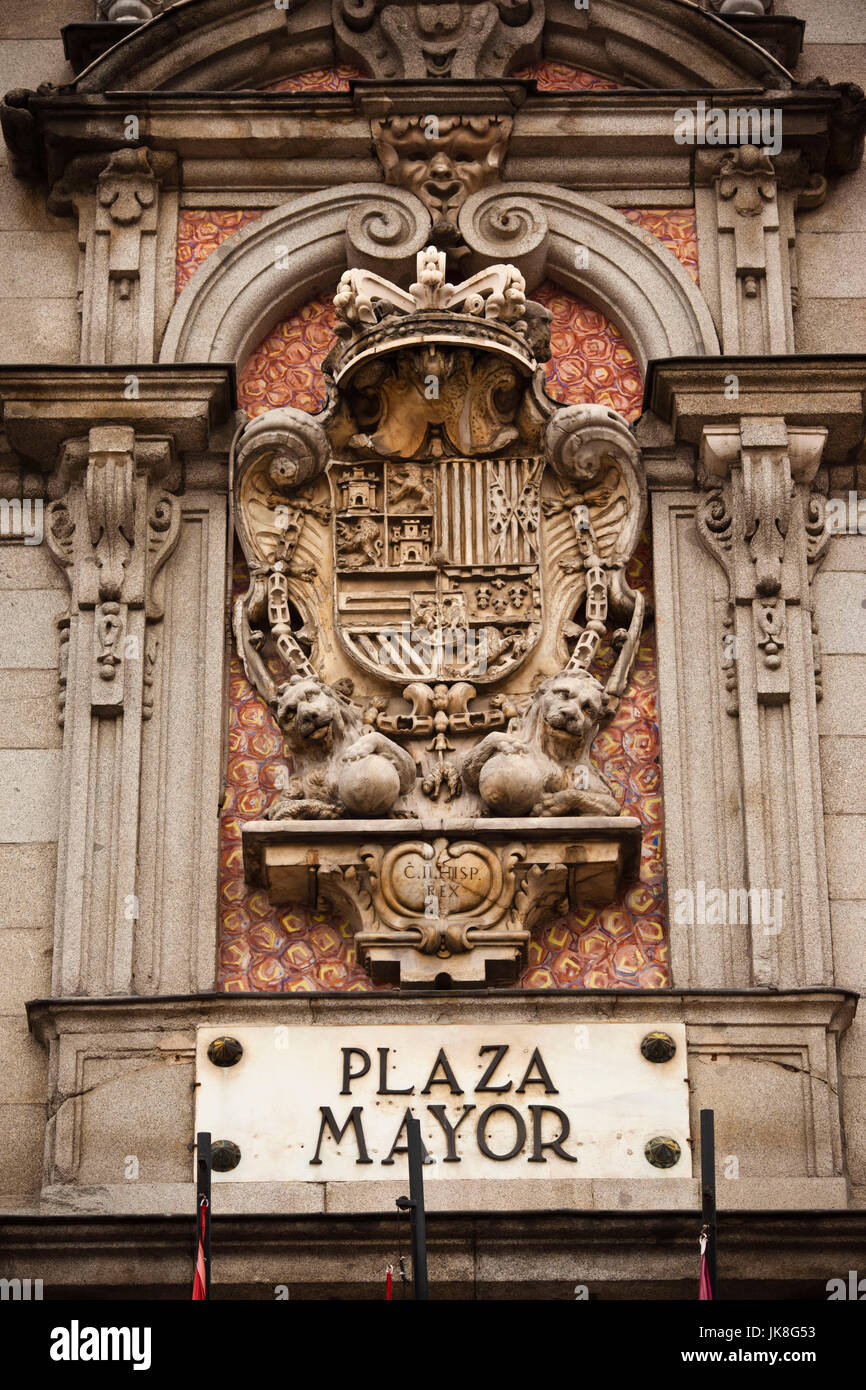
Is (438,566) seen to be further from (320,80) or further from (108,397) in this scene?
(320,80)

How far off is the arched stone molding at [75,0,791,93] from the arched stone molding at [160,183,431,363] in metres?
0.75

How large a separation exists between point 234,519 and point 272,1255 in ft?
11.0

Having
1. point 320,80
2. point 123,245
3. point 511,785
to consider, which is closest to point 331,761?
point 511,785

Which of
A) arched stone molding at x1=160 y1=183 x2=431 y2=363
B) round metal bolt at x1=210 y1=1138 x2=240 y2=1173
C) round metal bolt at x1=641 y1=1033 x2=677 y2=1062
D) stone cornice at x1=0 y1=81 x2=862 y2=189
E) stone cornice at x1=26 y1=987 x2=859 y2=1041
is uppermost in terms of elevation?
stone cornice at x1=0 y1=81 x2=862 y2=189

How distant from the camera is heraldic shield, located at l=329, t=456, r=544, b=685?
39.3ft

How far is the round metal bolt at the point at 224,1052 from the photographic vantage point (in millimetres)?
10914

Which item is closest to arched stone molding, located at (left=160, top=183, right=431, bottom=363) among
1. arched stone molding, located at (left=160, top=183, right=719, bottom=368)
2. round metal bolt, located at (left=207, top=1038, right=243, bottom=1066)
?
arched stone molding, located at (left=160, top=183, right=719, bottom=368)

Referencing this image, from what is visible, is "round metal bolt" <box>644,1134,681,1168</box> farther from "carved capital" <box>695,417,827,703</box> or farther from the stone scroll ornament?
"carved capital" <box>695,417,827,703</box>

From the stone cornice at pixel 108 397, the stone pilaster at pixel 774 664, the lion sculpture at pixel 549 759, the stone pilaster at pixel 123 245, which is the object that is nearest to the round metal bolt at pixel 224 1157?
the lion sculpture at pixel 549 759

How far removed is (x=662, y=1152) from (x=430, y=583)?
2.68 metres

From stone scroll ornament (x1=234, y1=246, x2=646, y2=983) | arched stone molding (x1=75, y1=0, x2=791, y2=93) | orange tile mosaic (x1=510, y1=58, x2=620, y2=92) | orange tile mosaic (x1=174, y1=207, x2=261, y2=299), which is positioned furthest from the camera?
orange tile mosaic (x1=510, y1=58, x2=620, y2=92)

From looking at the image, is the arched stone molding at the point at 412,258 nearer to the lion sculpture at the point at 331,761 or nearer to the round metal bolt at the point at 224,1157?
the lion sculpture at the point at 331,761

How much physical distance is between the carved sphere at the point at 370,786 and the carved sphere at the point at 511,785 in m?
0.36
